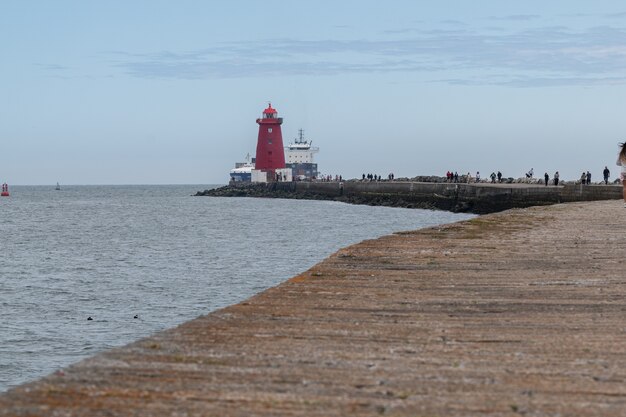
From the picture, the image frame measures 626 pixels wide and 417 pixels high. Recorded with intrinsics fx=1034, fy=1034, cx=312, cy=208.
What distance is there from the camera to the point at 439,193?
69.7 meters

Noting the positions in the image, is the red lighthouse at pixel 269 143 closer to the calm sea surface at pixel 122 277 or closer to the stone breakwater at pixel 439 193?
the stone breakwater at pixel 439 193

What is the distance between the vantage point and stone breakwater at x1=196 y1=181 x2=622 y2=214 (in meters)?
48.1

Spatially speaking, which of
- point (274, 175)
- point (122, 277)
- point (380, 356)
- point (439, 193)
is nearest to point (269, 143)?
point (274, 175)

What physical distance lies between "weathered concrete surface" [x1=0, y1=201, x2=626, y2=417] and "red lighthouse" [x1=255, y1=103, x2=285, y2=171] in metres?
101

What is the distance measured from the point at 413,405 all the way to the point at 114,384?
1249mm

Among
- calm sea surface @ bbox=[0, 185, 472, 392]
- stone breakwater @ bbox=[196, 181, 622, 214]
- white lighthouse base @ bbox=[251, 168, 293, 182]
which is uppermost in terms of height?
white lighthouse base @ bbox=[251, 168, 293, 182]

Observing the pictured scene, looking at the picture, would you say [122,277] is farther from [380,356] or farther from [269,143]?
[269,143]

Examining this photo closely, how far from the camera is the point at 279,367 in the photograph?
4.80 meters

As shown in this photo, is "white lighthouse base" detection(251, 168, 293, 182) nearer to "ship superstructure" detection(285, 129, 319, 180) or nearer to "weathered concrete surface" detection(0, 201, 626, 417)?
"ship superstructure" detection(285, 129, 319, 180)

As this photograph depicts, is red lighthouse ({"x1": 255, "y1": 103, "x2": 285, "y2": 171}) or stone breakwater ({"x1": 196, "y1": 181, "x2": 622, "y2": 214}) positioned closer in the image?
stone breakwater ({"x1": 196, "y1": 181, "x2": 622, "y2": 214})

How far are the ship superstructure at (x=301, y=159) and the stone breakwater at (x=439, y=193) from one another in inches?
571

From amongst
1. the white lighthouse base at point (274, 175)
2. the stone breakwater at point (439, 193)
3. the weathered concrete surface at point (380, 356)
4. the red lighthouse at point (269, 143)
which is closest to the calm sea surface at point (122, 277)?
the weathered concrete surface at point (380, 356)

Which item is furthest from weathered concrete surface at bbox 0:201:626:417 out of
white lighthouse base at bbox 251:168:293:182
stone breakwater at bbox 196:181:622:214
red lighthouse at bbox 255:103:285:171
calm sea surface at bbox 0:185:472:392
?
white lighthouse base at bbox 251:168:293:182

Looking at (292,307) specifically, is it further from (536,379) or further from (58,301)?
(58,301)
